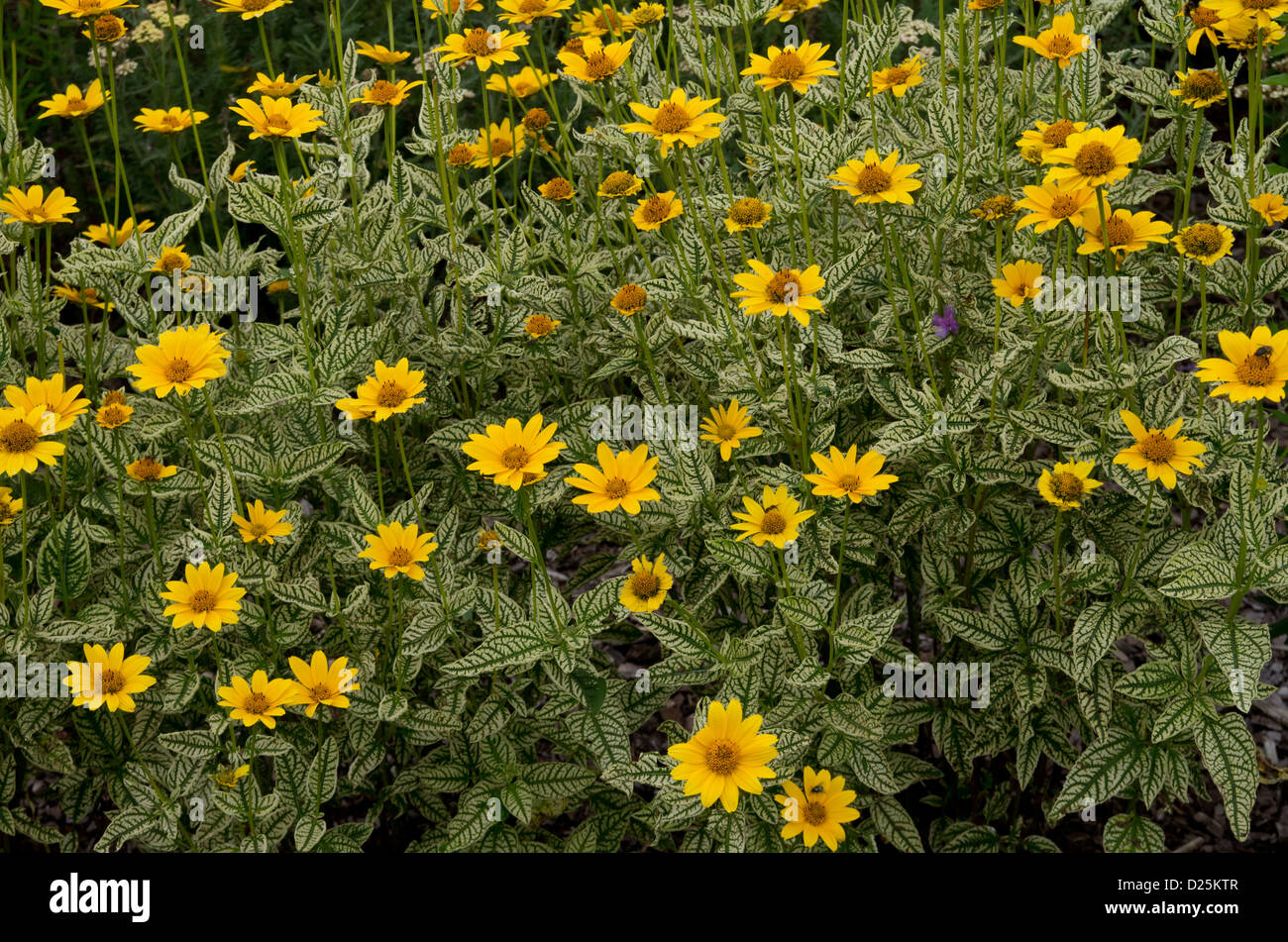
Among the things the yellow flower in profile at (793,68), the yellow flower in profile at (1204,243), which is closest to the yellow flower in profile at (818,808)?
the yellow flower in profile at (1204,243)

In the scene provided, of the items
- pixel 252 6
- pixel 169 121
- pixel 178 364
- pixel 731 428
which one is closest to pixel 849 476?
pixel 731 428

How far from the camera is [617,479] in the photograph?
181cm

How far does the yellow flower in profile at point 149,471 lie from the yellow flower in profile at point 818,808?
112cm

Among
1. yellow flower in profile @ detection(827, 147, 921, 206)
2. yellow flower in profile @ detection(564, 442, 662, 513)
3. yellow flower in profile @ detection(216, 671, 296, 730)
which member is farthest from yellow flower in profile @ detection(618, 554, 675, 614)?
yellow flower in profile @ detection(827, 147, 921, 206)

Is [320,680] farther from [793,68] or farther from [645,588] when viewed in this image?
[793,68]

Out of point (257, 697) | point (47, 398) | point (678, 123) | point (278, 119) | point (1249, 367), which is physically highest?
point (278, 119)

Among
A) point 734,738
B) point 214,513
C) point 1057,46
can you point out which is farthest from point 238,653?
point 1057,46

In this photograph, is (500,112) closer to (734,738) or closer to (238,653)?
(238,653)

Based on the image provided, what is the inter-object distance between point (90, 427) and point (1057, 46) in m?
1.79

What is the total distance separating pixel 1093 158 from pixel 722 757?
38.6 inches

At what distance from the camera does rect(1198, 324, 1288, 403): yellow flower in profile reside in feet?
5.41

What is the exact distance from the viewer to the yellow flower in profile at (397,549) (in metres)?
1.86

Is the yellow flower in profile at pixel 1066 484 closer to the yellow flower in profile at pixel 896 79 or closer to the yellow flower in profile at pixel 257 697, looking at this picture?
the yellow flower in profile at pixel 896 79

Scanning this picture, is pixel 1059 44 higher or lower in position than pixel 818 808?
higher
